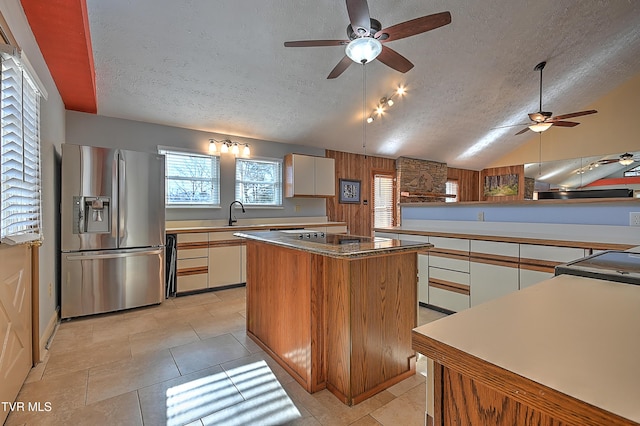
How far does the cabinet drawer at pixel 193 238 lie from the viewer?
13.1 feet

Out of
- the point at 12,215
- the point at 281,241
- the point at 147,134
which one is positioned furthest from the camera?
the point at 147,134

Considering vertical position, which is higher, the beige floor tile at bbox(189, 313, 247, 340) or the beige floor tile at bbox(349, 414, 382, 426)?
the beige floor tile at bbox(349, 414, 382, 426)

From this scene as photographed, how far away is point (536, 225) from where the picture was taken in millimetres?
3033

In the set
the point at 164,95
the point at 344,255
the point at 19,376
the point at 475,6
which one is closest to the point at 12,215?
the point at 19,376

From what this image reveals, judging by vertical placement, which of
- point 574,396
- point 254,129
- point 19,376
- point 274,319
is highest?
point 254,129

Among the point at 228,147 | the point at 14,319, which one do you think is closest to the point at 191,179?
the point at 228,147

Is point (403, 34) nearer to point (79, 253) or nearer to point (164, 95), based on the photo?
point (164, 95)

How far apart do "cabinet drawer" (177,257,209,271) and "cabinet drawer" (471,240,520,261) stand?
337 centimetres

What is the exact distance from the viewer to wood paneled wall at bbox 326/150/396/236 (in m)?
6.22

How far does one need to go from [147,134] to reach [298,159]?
2.34m

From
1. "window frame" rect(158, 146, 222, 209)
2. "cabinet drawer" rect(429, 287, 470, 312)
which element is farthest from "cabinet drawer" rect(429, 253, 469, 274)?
"window frame" rect(158, 146, 222, 209)

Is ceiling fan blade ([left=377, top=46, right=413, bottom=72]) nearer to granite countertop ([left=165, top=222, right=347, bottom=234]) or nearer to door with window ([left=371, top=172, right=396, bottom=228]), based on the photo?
granite countertop ([left=165, top=222, right=347, bottom=234])

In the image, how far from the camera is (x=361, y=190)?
6.57 meters

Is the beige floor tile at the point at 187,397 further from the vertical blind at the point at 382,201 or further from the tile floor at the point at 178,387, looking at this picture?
Answer: the vertical blind at the point at 382,201
